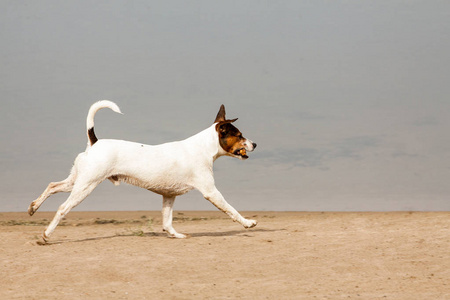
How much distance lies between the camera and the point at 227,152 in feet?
36.8

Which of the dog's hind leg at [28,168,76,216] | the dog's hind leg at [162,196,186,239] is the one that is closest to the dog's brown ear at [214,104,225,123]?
the dog's hind leg at [162,196,186,239]

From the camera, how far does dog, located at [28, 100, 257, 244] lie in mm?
10367

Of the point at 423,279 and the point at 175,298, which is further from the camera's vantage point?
the point at 423,279

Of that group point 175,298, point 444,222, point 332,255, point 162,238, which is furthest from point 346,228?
point 175,298

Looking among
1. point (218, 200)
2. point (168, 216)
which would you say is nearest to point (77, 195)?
point (168, 216)

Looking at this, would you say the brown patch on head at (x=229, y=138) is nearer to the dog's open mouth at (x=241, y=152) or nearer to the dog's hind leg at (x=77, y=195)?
the dog's open mouth at (x=241, y=152)

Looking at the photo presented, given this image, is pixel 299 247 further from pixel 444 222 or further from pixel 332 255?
pixel 444 222

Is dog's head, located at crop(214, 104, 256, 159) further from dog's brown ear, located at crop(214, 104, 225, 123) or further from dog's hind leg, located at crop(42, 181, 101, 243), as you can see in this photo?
dog's hind leg, located at crop(42, 181, 101, 243)

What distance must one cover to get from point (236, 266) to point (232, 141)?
2.77 metres

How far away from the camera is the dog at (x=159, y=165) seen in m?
10.4

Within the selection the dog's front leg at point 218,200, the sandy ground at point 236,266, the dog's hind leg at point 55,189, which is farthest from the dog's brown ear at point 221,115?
the dog's hind leg at point 55,189

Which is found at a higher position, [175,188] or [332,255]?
[175,188]

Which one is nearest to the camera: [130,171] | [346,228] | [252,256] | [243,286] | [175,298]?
[175,298]

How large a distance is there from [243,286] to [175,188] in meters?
3.26
